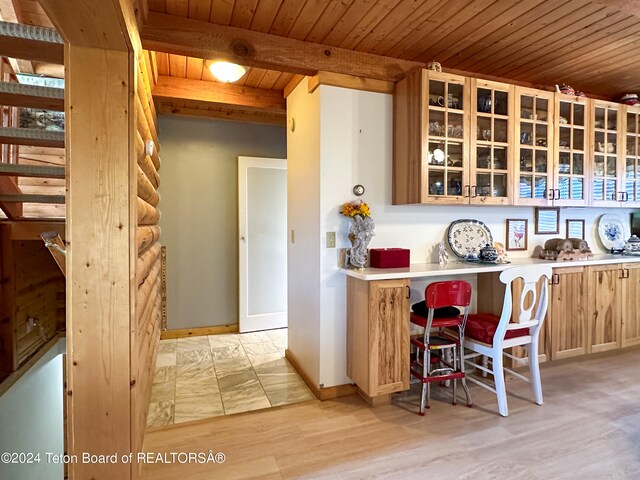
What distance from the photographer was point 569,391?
2656 mm

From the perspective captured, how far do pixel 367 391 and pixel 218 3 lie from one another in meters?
2.57

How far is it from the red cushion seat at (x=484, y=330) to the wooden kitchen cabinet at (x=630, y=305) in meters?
1.50

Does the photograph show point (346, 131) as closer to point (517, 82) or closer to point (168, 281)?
point (517, 82)

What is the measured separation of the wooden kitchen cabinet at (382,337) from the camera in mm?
2344

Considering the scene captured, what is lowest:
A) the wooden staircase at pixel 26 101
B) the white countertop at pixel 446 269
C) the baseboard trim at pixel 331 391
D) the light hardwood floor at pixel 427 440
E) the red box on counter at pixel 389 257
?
the light hardwood floor at pixel 427 440

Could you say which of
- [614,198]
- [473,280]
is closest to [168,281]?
[473,280]

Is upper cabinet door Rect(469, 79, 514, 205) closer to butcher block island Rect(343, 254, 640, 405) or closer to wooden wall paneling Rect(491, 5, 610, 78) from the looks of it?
wooden wall paneling Rect(491, 5, 610, 78)

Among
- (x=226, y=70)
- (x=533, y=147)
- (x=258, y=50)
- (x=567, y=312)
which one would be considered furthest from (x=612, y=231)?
(x=226, y=70)

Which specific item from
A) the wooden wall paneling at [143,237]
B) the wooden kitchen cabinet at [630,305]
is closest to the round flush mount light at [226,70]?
the wooden wall paneling at [143,237]

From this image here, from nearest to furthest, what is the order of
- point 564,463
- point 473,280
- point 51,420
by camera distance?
point 564,463
point 473,280
point 51,420

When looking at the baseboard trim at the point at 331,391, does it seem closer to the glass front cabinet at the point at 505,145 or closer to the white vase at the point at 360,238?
the white vase at the point at 360,238

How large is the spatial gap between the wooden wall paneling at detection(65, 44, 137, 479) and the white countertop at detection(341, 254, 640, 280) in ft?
4.58

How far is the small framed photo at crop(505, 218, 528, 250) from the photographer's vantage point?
3252 mm

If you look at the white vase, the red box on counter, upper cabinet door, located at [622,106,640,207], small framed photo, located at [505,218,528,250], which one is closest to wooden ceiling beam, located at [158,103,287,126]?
the white vase
